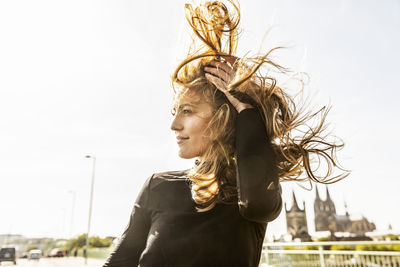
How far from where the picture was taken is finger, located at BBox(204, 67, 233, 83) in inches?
57.8

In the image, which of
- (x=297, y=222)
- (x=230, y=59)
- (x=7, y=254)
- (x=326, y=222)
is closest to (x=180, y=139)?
(x=230, y=59)

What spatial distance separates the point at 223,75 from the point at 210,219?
0.64 m

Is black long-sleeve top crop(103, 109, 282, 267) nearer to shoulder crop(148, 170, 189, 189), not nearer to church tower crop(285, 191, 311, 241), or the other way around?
shoulder crop(148, 170, 189, 189)

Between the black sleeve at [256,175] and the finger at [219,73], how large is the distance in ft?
0.89

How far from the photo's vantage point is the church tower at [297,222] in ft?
340

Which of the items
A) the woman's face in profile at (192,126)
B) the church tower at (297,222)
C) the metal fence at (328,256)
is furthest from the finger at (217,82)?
the church tower at (297,222)

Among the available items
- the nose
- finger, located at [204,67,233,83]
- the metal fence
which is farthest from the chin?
the metal fence

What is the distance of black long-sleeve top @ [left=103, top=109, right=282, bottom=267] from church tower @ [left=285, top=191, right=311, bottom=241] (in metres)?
110

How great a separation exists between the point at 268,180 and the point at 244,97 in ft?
1.38

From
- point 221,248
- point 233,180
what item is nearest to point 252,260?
point 221,248

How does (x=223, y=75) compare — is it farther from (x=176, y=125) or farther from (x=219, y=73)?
(x=176, y=125)

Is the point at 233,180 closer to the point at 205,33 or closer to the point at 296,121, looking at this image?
the point at 296,121

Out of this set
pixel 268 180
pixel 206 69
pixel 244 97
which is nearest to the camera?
pixel 268 180

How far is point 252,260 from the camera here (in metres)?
1.36
